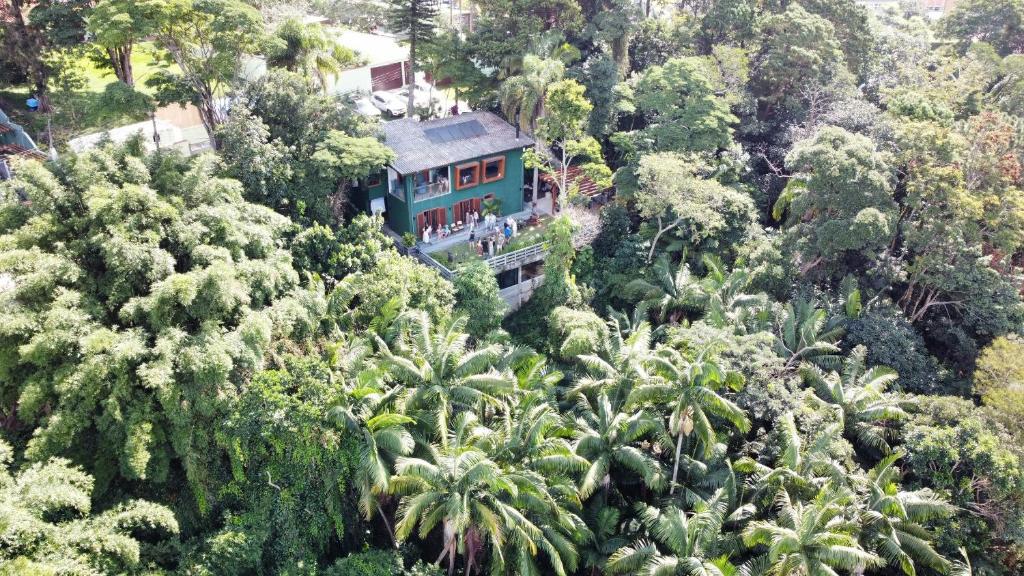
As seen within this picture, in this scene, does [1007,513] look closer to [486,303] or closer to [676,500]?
[676,500]

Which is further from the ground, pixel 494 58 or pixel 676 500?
pixel 494 58

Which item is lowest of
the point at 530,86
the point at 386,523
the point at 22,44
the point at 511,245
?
the point at 386,523

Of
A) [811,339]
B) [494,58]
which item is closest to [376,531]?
[811,339]

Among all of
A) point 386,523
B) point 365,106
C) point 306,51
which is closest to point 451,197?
point 306,51

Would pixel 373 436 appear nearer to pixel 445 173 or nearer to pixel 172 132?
pixel 445 173

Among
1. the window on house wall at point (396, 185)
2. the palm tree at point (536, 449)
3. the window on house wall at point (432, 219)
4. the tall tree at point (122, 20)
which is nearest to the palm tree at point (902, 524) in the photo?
the palm tree at point (536, 449)
